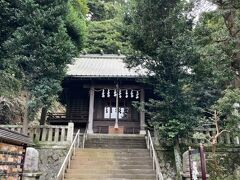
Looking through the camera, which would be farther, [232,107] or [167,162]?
[167,162]

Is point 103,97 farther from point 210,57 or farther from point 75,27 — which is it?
point 210,57

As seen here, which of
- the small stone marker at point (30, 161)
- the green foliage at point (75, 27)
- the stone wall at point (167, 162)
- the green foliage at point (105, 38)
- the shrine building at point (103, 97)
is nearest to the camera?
the small stone marker at point (30, 161)

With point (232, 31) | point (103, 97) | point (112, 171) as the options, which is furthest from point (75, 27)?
point (112, 171)

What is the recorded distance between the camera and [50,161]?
441 inches

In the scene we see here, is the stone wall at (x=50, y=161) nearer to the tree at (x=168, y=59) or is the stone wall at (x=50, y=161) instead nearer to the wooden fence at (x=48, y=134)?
the wooden fence at (x=48, y=134)

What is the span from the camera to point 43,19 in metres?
11.7

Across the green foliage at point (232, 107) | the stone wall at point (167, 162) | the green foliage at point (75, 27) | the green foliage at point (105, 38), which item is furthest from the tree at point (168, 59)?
the green foliage at point (105, 38)

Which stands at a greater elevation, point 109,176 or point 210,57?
point 210,57

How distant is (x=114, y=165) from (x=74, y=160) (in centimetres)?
155

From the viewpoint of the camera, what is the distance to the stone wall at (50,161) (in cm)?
1092

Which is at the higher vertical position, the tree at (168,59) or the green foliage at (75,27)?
the green foliage at (75,27)

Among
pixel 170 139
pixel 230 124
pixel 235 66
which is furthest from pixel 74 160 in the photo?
pixel 235 66

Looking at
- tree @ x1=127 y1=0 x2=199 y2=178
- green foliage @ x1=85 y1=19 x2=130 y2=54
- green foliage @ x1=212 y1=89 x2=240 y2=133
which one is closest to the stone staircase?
tree @ x1=127 y1=0 x2=199 y2=178

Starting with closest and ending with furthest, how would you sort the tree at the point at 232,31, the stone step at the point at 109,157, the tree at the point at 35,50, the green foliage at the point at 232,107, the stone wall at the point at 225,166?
the green foliage at the point at 232,107, the stone wall at the point at 225,166, the tree at the point at 232,31, the stone step at the point at 109,157, the tree at the point at 35,50
